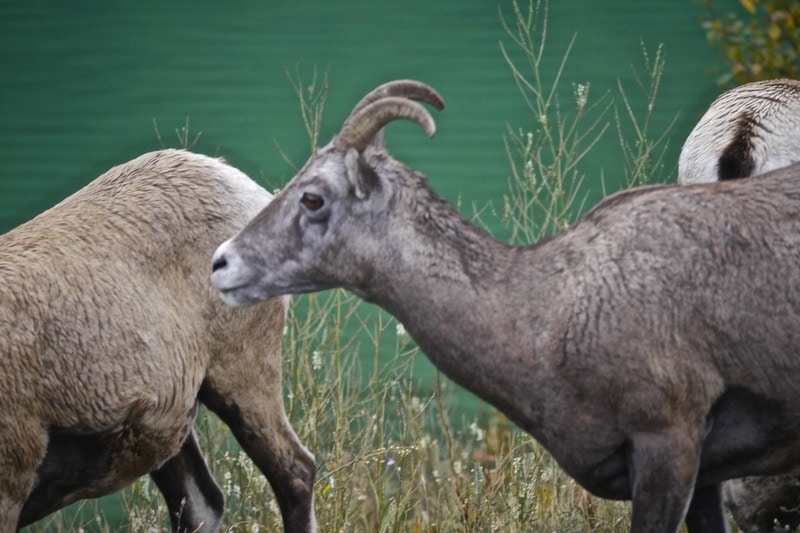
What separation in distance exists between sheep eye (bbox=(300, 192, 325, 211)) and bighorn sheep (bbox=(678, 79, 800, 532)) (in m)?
1.65

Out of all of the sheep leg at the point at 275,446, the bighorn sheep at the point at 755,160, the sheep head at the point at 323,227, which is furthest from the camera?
the bighorn sheep at the point at 755,160

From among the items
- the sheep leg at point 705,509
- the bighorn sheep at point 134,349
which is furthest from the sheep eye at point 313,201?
the sheep leg at point 705,509

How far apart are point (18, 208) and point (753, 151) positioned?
14.0 feet

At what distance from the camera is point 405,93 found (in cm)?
386

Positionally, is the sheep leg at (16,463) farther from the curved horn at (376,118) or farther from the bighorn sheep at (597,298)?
the curved horn at (376,118)

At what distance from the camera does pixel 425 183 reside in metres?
3.75

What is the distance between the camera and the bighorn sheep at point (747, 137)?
4641mm

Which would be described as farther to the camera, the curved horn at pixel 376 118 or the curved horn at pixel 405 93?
the curved horn at pixel 405 93

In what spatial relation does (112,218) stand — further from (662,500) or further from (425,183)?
(662,500)

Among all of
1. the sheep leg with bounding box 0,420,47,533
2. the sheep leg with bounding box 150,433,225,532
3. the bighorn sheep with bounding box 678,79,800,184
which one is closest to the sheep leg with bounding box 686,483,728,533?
the bighorn sheep with bounding box 678,79,800,184

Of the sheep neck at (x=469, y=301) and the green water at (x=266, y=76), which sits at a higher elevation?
the green water at (x=266, y=76)

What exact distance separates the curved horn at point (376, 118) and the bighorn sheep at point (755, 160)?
1.52 meters

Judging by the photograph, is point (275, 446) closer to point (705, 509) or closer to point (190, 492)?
point (190, 492)

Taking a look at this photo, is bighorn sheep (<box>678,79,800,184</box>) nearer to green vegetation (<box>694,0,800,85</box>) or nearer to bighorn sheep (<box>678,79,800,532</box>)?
bighorn sheep (<box>678,79,800,532</box>)
